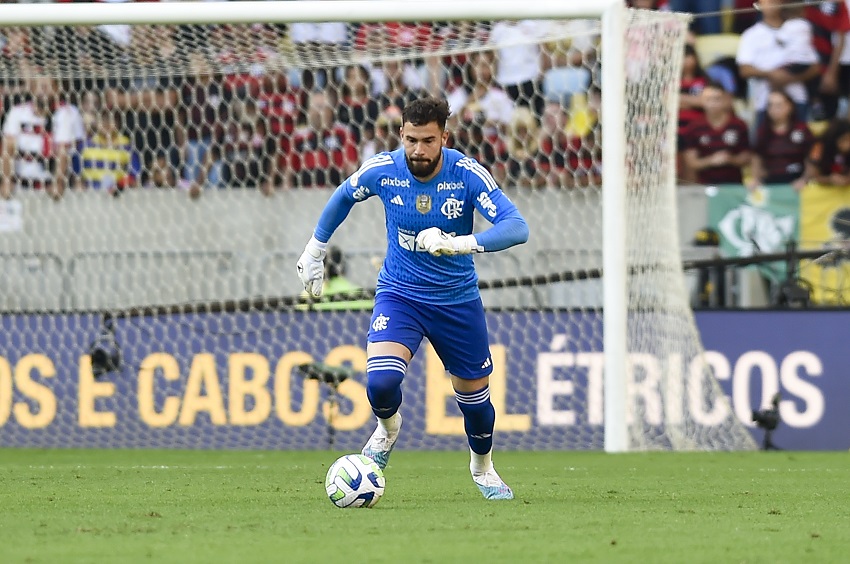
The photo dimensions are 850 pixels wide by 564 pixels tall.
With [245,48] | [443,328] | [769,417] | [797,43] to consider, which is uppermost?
[797,43]

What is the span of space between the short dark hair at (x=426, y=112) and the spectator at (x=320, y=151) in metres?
6.54

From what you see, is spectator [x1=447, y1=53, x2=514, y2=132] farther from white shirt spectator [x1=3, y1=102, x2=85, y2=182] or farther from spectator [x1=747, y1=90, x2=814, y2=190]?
white shirt spectator [x1=3, y1=102, x2=85, y2=182]

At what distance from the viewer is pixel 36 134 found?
1347 cm

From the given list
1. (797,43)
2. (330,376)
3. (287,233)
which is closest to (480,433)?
(330,376)

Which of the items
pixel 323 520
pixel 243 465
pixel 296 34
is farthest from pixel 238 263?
pixel 323 520

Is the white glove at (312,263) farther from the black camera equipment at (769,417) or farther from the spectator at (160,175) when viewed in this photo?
the spectator at (160,175)

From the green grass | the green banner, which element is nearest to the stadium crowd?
the green banner

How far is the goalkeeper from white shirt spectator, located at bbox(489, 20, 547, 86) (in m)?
5.42

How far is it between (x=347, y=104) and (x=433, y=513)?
24.0 feet

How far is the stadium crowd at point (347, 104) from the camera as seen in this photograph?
1258cm

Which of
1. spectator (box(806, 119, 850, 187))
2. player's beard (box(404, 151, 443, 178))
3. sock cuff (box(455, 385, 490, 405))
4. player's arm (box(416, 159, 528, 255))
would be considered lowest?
sock cuff (box(455, 385, 490, 405))

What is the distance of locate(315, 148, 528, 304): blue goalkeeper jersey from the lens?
702 cm

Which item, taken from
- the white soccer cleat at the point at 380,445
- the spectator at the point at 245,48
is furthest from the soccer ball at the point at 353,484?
the spectator at the point at 245,48

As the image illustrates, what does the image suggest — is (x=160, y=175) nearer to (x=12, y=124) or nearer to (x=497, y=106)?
(x=12, y=124)
